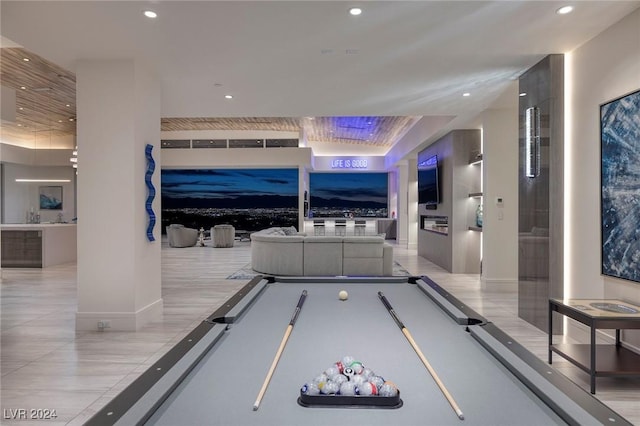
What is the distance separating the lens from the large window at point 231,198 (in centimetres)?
1827

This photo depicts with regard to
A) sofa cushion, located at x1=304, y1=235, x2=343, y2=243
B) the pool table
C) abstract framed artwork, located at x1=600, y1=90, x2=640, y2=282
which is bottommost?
the pool table

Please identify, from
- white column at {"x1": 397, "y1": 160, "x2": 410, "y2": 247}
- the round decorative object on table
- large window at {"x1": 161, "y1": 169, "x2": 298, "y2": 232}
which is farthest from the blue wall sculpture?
large window at {"x1": 161, "y1": 169, "x2": 298, "y2": 232}

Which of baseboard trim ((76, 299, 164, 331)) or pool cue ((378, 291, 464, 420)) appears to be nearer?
pool cue ((378, 291, 464, 420))

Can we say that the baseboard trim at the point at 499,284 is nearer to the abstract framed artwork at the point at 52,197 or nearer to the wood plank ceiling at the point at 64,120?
the wood plank ceiling at the point at 64,120

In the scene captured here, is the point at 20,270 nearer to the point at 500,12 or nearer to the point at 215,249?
the point at 215,249

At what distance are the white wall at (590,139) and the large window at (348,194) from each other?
14698mm

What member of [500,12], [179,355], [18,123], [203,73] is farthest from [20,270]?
[500,12]

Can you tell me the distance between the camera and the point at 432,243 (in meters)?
9.95

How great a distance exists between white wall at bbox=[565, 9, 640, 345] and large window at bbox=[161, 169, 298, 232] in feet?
47.2

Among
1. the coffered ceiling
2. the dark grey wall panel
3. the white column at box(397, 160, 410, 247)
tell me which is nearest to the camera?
the coffered ceiling

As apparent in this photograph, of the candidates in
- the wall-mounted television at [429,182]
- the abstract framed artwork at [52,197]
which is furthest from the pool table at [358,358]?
the abstract framed artwork at [52,197]

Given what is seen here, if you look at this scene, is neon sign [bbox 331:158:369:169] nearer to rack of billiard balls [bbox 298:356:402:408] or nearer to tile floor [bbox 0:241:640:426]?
tile floor [bbox 0:241:640:426]

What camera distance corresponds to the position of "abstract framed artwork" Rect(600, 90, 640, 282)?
129 inches

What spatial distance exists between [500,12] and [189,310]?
4820 millimetres
